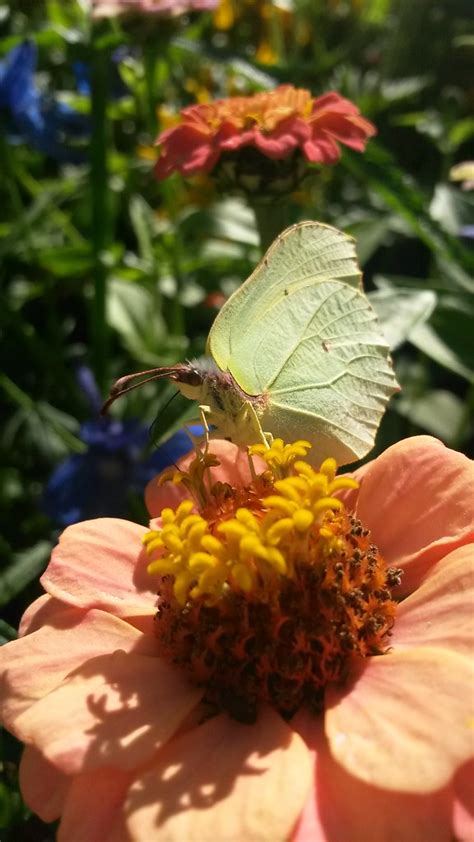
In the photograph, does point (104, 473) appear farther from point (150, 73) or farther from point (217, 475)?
point (150, 73)

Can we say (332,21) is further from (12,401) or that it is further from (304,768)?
(304,768)

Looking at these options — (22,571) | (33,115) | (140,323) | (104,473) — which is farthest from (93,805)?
(33,115)

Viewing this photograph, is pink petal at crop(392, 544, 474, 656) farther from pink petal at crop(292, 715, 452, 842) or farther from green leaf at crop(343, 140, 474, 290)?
green leaf at crop(343, 140, 474, 290)

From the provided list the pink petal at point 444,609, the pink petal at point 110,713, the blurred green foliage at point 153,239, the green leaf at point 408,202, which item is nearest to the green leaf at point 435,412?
the blurred green foliage at point 153,239

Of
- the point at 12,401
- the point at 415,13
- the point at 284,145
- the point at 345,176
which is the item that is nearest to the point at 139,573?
the point at 284,145

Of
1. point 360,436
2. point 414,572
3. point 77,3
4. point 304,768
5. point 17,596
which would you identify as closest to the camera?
point 304,768

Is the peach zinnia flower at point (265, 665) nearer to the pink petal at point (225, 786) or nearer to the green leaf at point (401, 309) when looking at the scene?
the pink petal at point (225, 786)
